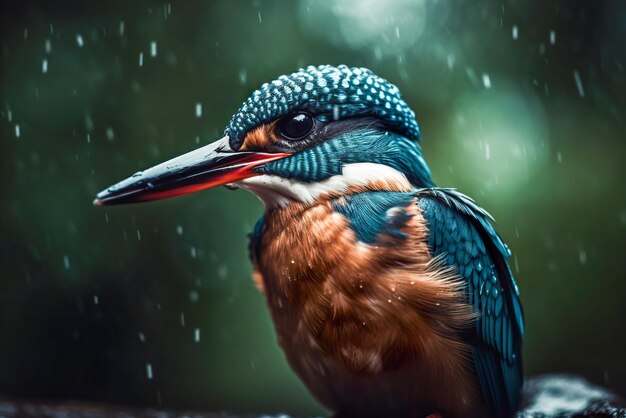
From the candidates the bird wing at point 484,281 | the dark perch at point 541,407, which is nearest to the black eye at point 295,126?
the bird wing at point 484,281

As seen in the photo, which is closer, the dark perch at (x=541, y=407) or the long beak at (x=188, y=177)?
the long beak at (x=188, y=177)

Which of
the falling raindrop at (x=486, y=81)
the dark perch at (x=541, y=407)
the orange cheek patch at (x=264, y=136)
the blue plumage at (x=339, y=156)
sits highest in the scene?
the falling raindrop at (x=486, y=81)

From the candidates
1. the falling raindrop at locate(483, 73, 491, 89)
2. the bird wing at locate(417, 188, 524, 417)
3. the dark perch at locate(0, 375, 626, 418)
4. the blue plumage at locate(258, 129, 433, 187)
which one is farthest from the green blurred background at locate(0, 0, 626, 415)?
the blue plumage at locate(258, 129, 433, 187)

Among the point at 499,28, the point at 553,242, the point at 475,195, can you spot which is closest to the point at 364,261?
the point at 475,195

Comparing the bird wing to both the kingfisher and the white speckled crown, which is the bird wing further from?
the white speckled crown

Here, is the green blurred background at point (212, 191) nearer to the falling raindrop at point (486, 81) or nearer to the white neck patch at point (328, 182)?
the falling raindrop at point (486, 81)

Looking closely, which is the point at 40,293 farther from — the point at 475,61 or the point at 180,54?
the point at 475,61
